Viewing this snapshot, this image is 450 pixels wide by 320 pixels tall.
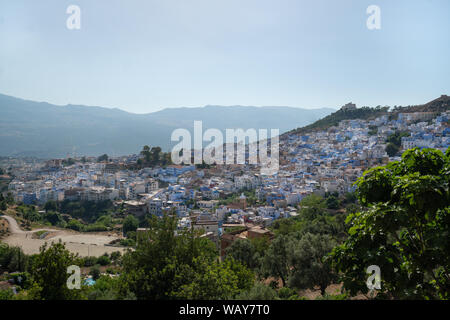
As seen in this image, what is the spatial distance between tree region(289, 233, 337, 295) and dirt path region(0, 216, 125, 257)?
757 inches

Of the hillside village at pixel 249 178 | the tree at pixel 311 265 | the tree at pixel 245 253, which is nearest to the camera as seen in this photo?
the tree at pixel 311 265

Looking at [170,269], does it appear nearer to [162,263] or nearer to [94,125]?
[162,263]

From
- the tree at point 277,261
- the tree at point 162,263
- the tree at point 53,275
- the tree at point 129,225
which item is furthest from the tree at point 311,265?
the tree at point 129,225

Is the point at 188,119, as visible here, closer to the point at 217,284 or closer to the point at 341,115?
the point at 341,115

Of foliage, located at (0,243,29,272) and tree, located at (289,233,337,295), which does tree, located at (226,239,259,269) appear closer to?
tree, located at (289,233,337,295)

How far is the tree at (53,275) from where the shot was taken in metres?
4.82

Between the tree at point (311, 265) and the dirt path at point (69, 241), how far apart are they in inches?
757

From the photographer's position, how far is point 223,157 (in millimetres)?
61625

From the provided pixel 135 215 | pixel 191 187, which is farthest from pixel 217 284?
pixel 191 187

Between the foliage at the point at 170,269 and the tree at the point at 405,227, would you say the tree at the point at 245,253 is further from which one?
the tree at the point at 405,227

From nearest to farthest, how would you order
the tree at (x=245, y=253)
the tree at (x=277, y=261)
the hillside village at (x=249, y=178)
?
the tree at (x=277, y=261)
the tree at (x=245, y=253)
the hillside village at (x=249, y=178)

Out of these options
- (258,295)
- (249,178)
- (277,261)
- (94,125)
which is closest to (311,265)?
(277,261)

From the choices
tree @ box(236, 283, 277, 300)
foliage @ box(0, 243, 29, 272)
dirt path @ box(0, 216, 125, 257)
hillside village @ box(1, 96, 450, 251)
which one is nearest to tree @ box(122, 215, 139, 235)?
dirt path @ box(0, 216, 125, 257)

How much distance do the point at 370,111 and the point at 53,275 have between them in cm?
7434
